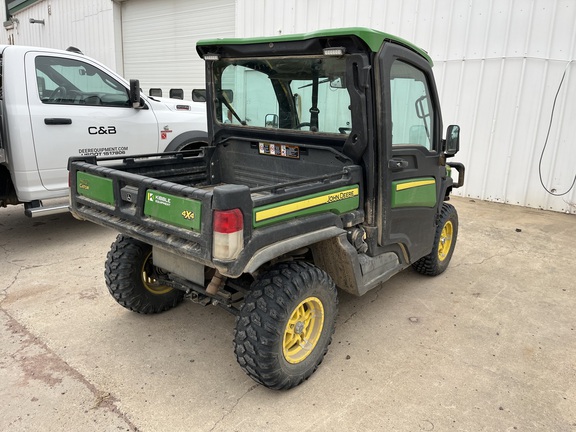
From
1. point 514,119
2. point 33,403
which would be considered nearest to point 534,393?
point 33,403

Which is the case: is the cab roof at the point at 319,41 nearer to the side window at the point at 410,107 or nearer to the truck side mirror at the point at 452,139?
the side window at the point at 410,107

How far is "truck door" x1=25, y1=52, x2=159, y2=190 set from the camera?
490 cm

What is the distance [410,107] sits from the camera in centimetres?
350

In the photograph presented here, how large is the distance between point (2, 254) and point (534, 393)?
5198mm

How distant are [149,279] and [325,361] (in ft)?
5.07

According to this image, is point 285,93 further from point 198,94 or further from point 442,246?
point 198,94

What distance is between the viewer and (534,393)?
2811mm

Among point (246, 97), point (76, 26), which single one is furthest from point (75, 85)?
point (76, 26)

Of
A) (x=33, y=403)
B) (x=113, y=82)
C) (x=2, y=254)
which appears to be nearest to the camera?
(x=33, y=403)

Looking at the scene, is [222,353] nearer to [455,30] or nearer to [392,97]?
[392,97]

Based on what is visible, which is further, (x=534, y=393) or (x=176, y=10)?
(x=176, y=10)

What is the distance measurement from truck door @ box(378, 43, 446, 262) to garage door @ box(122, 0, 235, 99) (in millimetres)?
8218

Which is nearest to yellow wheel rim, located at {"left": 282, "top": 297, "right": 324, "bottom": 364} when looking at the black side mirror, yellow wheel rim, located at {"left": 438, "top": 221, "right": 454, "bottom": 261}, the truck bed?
the truck bed

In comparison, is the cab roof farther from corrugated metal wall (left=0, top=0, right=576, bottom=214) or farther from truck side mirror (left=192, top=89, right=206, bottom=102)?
corrugated metal wall (left=0, top=0, right=576, bottom=214)
